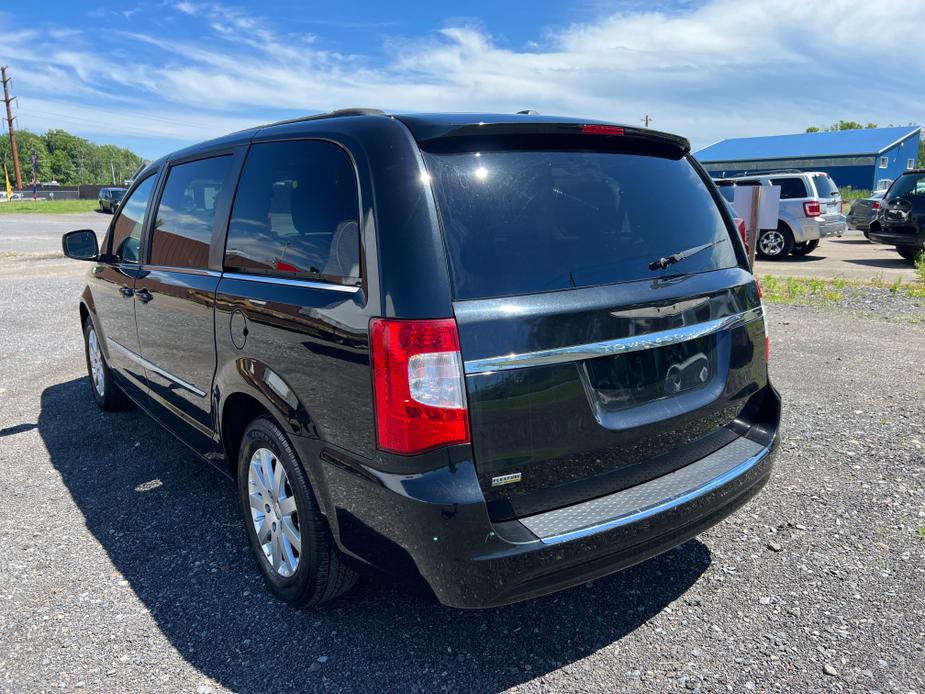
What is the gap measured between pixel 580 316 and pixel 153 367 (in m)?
2.74

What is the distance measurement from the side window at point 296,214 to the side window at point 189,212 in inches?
10.5

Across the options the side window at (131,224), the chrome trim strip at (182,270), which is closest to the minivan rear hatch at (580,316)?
the chrome trim strip at (182,270)

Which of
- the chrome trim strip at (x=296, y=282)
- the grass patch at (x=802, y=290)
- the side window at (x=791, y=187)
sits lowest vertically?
the grass patch at (x=802, y=290)

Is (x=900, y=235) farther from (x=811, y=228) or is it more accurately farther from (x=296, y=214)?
(x=296, y=214)

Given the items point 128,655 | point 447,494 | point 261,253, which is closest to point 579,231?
point 447,494

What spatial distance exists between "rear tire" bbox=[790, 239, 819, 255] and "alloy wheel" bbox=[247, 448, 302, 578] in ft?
51.3

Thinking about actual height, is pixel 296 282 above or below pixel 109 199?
above

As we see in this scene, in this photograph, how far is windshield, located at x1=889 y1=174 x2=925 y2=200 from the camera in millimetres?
13883

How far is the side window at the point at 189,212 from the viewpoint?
10.8 feet

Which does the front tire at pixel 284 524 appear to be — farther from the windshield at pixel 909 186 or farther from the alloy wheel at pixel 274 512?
the windshield at pixel 909 186

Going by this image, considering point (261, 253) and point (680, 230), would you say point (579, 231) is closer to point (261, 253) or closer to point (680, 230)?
point (680, 230)

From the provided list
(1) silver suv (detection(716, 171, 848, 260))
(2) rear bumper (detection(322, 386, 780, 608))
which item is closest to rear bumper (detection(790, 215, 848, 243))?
(1) silver suv (detection(716, 171, 848, 260))

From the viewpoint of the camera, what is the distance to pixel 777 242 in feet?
52.1

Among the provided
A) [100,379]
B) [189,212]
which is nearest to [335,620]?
[189,212]
